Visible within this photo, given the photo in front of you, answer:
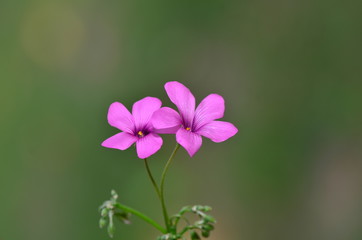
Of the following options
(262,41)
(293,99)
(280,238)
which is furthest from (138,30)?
(280,238)

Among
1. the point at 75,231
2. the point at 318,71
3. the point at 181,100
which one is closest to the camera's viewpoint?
the point at 181,100

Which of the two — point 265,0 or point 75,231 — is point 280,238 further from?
point 265,0

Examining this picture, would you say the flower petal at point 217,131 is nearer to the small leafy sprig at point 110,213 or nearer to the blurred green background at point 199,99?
the small leafy sprig at point 110,213

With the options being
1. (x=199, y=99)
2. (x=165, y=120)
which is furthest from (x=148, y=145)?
(x=199, y=99)

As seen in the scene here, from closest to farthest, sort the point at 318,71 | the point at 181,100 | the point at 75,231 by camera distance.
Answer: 1. the point at 181,100
2. the point at 75,231
3. the point at 318,71

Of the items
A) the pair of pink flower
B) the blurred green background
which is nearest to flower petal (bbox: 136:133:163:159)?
the pair of pink flower

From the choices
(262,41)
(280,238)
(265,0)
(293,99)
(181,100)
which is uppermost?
(265,0)
